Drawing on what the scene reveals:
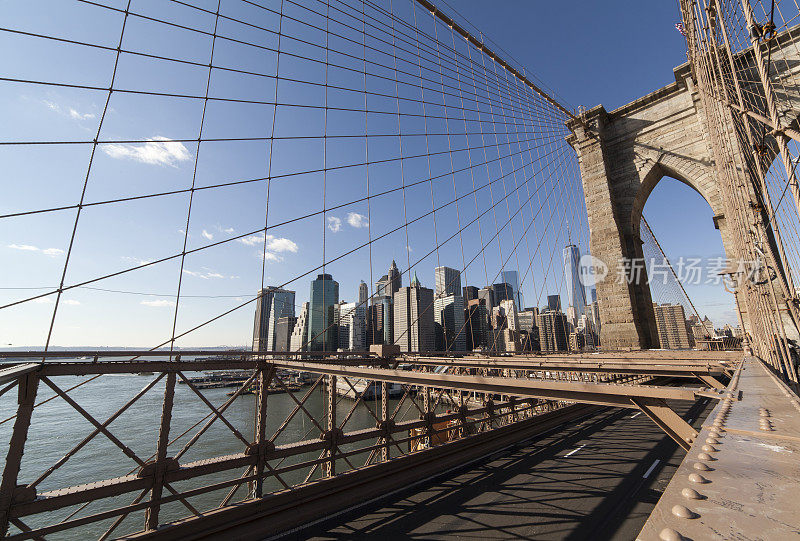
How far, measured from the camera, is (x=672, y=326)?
127 meters

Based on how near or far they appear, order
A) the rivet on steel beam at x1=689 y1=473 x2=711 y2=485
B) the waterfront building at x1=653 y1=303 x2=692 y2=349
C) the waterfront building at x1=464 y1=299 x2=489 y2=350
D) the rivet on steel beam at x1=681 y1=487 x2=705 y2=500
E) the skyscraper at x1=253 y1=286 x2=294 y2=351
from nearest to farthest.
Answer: the rivet on steel beam at x1=681 y1=487 x2=705 y2=500, the rivet on steel beam at x1=689 y1=473 x2=711 y2=485, the skyscraper at x1=253 y1=286 x2=294 y2=351, the waterfront building at x1=464 y1=299 x2=489 y2=350, the waterfront building at x1=653 y1=303 x2=692 y2=349

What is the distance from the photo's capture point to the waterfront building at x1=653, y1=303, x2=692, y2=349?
118875 millimetres

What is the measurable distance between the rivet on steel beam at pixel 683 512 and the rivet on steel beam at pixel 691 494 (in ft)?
0.37

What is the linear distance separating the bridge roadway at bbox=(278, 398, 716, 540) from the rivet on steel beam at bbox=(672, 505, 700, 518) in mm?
6330

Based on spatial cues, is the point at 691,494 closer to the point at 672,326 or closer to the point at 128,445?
the point at 128,445

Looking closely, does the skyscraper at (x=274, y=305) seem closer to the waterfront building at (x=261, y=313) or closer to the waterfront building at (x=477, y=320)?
the waterfront building at (x=261, y=313)

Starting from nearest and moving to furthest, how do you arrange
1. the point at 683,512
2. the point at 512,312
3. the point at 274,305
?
the point at 683,512 < the point at 274,305 < the point at 512,312

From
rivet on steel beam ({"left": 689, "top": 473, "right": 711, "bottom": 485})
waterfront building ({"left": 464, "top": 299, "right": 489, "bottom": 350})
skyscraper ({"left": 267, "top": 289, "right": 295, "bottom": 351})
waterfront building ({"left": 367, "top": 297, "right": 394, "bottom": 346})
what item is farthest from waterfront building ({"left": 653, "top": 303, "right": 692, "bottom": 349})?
rivet on steel beam ({"left": 689, "top": 473, "right": 711, "bottom": 485})

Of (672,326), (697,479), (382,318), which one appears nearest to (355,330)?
(382,318)

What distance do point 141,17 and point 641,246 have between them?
78.8ft

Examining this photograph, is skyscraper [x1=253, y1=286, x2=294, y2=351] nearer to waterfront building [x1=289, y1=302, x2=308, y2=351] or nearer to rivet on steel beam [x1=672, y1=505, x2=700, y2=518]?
waterfront building [x1=289, y1=302, x2=308, y2=351]

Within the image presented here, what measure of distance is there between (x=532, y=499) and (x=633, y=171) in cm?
2017

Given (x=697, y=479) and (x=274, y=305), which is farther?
(x=274, y=305)

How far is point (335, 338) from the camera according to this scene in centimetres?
8006
